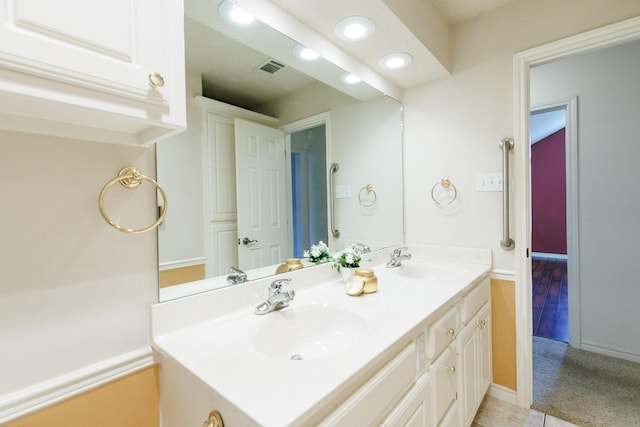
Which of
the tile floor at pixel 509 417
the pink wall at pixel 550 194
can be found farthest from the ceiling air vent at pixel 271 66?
the pink wall at pixel 550 194

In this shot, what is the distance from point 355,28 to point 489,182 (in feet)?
3.82

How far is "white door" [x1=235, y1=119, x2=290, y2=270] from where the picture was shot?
4.08 ft

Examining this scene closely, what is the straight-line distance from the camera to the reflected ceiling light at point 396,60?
1.63 m

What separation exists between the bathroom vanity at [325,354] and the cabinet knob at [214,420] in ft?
0.05

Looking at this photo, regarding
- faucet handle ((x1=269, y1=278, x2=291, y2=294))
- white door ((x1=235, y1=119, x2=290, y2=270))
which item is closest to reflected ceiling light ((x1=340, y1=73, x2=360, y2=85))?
white door ((x1=235, y1=119, x2=290, y2=270))

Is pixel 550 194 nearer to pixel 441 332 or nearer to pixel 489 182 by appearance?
pixel 489 182

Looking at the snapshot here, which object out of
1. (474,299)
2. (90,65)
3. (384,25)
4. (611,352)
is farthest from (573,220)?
(90,65)

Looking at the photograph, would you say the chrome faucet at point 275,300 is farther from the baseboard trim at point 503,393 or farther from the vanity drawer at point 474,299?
the baseboard trim at point 503,393

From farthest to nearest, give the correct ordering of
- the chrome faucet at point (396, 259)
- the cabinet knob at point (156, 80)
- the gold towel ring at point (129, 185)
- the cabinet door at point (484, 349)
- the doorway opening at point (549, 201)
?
the doorway opening at point (549, 201) < the chrome faucet at point (396, 259) < the cabinet door at point (484, 349) < the gold towel ring at point (129, 185) < the cabinet knob at point (156, 80)

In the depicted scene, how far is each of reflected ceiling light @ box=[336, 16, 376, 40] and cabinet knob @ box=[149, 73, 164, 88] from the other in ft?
3.36

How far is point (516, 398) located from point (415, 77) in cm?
208

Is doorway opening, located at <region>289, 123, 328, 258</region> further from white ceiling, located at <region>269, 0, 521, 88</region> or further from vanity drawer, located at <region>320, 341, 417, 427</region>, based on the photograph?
vanity drawer, located at <region>320, 341, 417, 427</region>

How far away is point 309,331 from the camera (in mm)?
1098

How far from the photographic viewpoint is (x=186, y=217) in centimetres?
101
